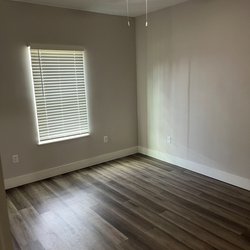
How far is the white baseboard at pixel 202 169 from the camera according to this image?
3.25 meters

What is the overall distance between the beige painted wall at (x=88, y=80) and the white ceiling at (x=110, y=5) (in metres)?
0.12

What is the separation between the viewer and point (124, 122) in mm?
4598

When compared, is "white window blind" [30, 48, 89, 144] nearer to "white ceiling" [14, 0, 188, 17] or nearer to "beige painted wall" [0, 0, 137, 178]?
"beige painted wall" [0, 0, 137, 178]

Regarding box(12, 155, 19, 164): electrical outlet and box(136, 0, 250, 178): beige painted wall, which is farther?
box(12, 155, 19, 164): electrical outlet

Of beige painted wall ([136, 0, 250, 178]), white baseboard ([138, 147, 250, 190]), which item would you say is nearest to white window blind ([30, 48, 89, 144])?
beige painted wall ([136, 0, 250, 178])

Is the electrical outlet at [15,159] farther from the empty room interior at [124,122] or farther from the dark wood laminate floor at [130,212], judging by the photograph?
the dark wood laminate floor at [130,212]

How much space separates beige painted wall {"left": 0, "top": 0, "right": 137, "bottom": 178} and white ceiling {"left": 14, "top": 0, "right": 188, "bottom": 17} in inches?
4.8

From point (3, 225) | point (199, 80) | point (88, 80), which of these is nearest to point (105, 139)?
point (88, 80)

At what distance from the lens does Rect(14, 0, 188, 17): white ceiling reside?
3.37 m

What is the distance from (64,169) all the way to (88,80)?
1510 mm

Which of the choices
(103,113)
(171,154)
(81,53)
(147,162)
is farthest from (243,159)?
(81,53)

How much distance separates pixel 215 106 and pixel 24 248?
2.85 meters

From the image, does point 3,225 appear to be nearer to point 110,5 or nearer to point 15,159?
point 15,159

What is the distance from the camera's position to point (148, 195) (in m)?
3.14
